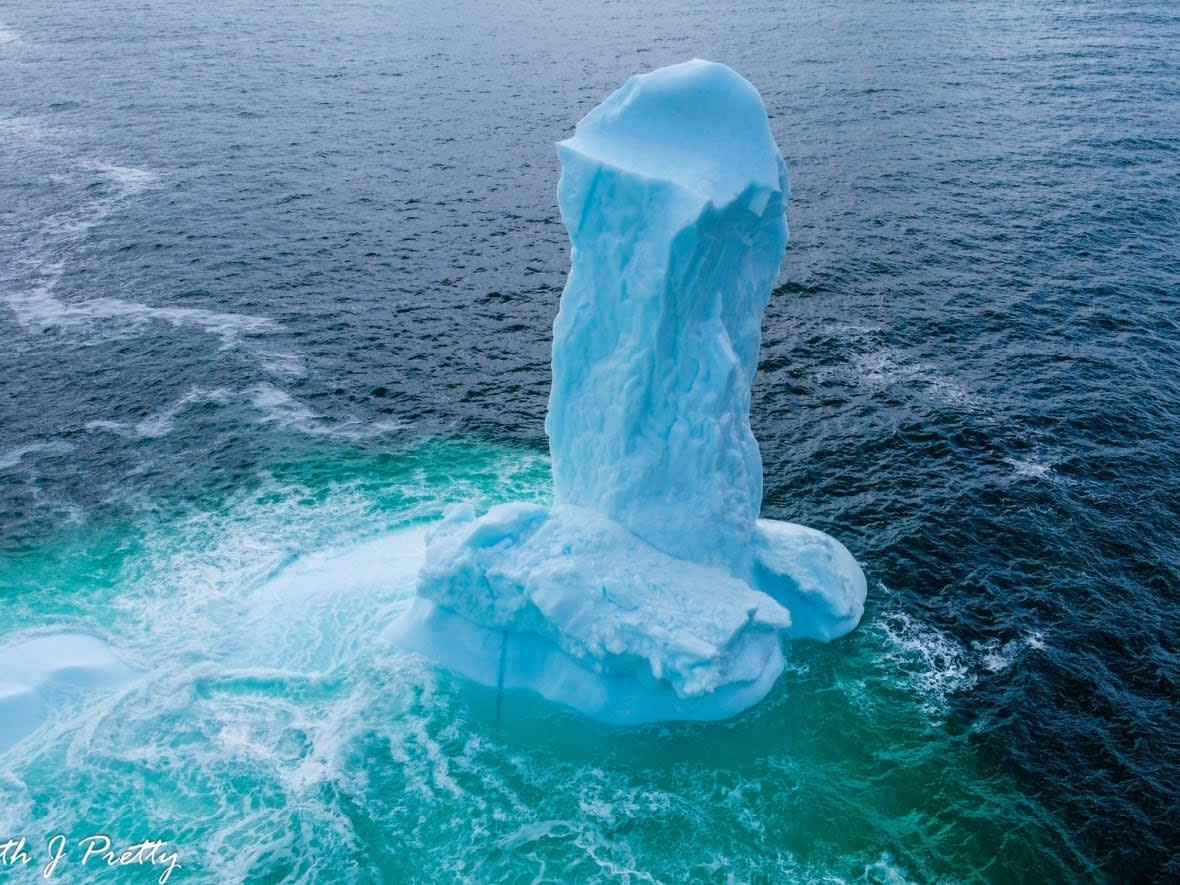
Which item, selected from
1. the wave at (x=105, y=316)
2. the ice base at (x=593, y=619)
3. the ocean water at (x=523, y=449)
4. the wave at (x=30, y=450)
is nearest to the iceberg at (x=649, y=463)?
the ice base at (x=593, y=619)

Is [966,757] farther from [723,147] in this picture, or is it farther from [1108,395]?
[1108,395]

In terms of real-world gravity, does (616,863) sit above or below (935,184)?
below

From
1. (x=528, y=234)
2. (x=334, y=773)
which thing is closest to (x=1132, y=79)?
(x=528, y=234)

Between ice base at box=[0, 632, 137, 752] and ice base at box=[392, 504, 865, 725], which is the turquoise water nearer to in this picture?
ice base at box=[0, 632, 137, 752]

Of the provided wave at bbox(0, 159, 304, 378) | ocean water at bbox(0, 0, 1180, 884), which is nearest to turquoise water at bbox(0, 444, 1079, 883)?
ocean water at bbox(0, 0, 1180, 884)

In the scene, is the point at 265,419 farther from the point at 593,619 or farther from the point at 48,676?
the point at 593,619

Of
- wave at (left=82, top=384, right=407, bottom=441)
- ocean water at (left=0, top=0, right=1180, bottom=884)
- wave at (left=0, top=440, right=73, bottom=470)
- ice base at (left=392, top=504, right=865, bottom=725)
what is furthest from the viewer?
wave at (left=82, top=384, right=407, bottom=441)
